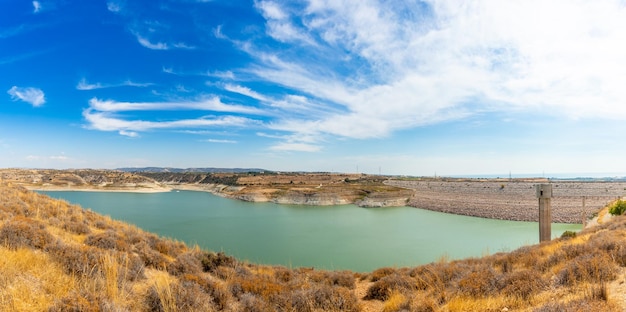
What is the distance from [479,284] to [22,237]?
829 centimetres

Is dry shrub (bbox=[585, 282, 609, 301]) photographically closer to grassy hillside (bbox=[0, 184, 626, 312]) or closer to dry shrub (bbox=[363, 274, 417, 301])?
grassy hillside (bbox=[0, 184, 626, 312])

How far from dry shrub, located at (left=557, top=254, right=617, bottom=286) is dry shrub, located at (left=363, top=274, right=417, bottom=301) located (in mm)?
2708

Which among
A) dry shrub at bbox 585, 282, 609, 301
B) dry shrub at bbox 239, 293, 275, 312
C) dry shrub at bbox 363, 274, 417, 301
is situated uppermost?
dry shrub at bbox 585, 282, 609, 301

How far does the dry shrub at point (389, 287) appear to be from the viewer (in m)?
6.46

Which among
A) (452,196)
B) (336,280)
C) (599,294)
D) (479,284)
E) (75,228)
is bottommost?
(452,196)

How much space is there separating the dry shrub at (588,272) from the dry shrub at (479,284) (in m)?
0.98

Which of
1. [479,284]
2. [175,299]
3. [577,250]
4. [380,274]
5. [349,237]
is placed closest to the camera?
[175,299]

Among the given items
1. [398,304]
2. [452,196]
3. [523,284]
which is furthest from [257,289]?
[452,196]

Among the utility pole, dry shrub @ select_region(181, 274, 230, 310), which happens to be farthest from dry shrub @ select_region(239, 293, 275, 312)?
the utility pole

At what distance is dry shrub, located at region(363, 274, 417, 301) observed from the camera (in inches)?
255

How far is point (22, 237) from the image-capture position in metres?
5.33

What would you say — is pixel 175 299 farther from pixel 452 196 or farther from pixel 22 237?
pixel 452 196

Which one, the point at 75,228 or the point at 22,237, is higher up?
the point at 22,237

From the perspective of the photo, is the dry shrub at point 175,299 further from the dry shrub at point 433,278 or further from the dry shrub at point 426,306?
the dry shrub at point 433,278
